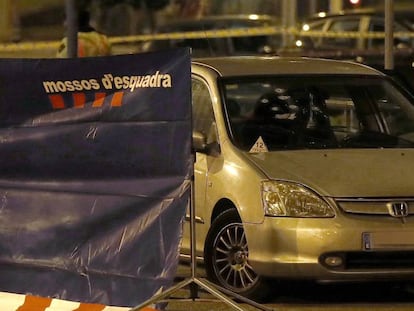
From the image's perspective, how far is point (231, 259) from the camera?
7918mm

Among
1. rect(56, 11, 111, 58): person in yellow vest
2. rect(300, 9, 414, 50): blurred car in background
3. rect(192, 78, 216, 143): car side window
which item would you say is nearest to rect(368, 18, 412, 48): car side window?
rect(300, 9, 414, 50): blurred car in background

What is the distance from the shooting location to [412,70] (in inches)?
540

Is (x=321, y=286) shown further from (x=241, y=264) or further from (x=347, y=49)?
(x=347, y=49)

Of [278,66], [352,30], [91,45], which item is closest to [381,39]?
[352,30]

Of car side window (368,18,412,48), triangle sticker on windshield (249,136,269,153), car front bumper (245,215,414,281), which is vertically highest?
car side window (368,18,412,48)

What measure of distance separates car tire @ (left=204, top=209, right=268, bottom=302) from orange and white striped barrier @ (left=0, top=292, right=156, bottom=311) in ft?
4.67

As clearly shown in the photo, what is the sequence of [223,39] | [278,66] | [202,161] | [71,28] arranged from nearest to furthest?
[202,161] < [278,66] < [71,28] < [223,39]

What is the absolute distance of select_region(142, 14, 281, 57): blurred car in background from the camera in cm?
2064

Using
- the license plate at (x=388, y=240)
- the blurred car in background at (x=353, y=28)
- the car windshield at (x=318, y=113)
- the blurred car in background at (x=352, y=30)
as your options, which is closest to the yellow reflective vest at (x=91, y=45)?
the car windshield at (x=318, y=113)

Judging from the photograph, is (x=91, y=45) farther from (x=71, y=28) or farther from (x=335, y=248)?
(x=335, y=248)

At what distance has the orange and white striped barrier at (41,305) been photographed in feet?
21.6

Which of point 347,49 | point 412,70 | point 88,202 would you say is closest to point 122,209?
point 88,202

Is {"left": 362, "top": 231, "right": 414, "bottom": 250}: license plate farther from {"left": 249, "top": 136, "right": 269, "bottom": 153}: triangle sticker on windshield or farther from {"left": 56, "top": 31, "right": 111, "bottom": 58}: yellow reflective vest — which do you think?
{"left": 56, "top": 31, "right": 111, "bottom": 58}: yellow reflective vest

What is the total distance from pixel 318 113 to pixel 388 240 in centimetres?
152
